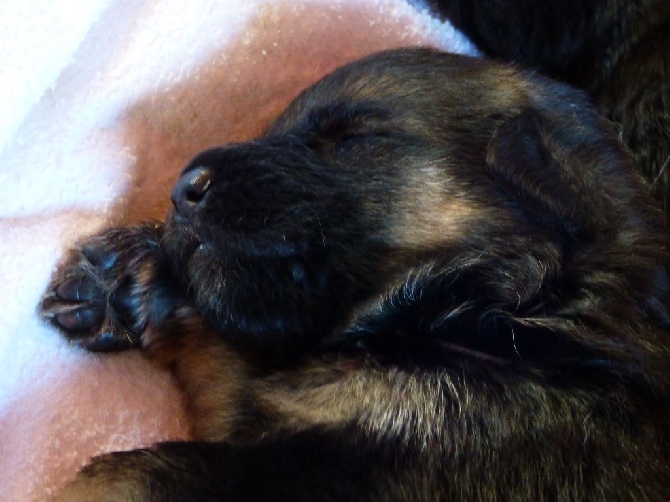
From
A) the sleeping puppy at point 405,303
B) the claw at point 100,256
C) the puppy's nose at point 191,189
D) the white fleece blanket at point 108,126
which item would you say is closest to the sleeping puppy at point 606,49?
the white fleece blanket at point 108,126

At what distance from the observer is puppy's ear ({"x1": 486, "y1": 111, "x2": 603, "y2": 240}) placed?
4.97ft

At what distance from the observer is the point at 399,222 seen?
1.59 meters

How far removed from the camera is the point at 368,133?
171 cm

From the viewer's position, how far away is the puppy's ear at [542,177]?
59.7 inches

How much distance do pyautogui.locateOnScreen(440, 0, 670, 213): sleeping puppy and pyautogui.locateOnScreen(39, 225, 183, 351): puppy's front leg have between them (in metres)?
1.14

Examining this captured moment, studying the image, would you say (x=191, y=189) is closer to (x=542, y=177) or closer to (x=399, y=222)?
(x=399, y=222)

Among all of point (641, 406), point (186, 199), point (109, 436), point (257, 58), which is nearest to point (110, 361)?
point (109, 436)

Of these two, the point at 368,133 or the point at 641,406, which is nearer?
the point at 641,406

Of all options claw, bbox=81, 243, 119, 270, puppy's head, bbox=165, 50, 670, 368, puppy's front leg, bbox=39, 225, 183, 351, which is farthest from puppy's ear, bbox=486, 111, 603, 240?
claw, bbox=81, 243, 119, 270

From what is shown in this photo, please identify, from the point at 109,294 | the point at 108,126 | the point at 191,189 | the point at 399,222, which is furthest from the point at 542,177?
the point at 108,126

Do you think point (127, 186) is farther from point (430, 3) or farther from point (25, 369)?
point (430, 3)

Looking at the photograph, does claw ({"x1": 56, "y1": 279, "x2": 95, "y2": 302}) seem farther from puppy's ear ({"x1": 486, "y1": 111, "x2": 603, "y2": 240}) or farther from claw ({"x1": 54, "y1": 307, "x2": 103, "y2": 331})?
puppy's ear ({"x1": 486, "y1": 111, "x2": 603, "y2": 240})

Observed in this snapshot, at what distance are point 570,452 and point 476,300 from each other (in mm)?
325

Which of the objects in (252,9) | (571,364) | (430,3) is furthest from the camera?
(430,3)
